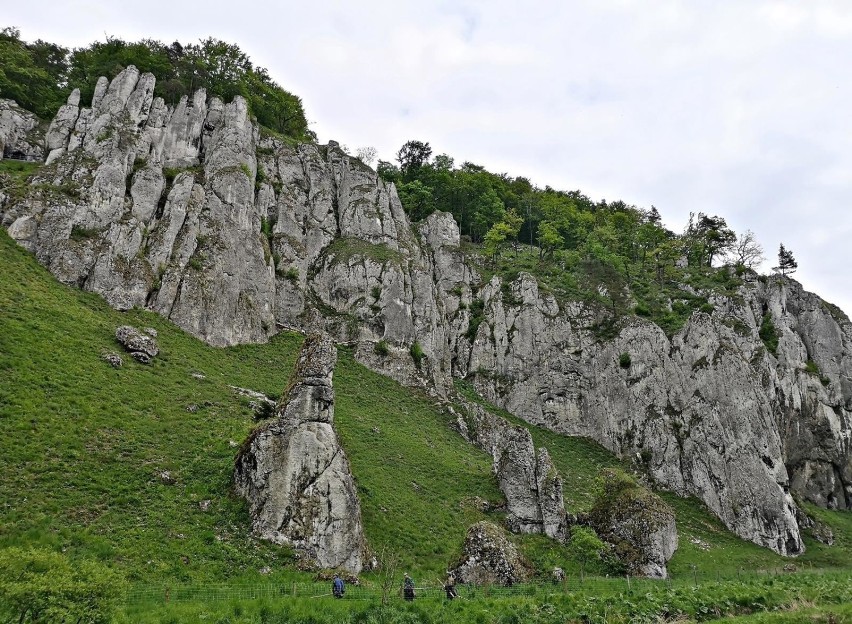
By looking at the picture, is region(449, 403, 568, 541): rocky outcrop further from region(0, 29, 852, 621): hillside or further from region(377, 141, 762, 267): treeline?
region(377, 141, 762, 267): treeline

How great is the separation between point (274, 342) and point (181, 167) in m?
24.7

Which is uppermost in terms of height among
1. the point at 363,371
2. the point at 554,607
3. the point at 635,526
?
the point at 363,371

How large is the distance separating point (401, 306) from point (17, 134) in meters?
45.5

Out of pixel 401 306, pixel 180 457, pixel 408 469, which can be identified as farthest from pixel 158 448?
pixel 401 306

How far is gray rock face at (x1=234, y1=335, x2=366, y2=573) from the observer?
74.6 ft

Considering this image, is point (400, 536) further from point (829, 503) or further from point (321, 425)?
point (829, 503)

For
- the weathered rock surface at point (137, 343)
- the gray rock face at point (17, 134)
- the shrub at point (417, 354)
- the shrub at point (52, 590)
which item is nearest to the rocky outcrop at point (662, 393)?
the shrub at point (417, 354)

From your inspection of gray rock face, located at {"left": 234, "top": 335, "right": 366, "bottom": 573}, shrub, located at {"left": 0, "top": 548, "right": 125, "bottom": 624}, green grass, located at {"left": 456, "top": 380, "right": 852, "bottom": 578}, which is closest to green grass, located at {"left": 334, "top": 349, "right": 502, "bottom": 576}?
gray rock face, located at {"left": 234, "top": 335, "right": 366, "bottom": 573}

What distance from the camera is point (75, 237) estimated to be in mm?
42875

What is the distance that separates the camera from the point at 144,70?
65625mm

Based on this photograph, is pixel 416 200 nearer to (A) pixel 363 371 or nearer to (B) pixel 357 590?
(A) pixel 363 371

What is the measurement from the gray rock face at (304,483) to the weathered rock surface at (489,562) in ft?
16.5

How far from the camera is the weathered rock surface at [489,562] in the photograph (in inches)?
843

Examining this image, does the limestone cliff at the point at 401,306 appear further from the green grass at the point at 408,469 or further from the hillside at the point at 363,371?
the green grass at the point at 408,469
